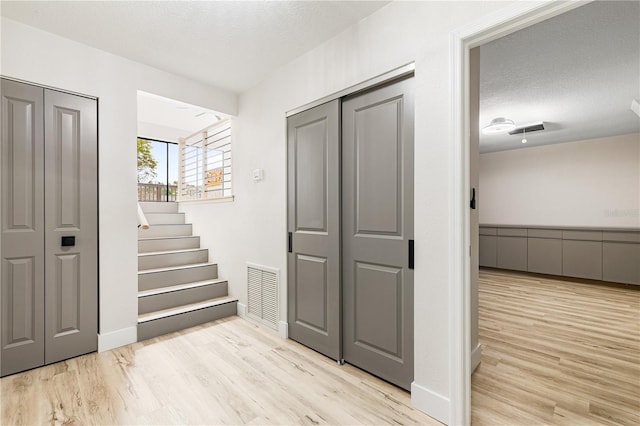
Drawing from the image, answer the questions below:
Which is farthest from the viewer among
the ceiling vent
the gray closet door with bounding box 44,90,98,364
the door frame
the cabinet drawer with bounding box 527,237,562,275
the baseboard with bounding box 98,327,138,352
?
the cabinet drawer with bounding box 527,237,562,275

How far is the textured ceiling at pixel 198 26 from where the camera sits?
213 centimetres

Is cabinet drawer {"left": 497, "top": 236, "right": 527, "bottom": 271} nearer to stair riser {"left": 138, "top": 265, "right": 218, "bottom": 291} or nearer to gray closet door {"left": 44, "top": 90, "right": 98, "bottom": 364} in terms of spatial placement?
stair riser {"left": 138, "top": 265, "right": 218, "bottom": 291}

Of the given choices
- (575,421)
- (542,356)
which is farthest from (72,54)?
(542,356)

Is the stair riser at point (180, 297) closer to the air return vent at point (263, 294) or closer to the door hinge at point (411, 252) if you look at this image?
the air return vent at point (263, 294)

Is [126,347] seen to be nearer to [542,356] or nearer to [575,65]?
[542,356]

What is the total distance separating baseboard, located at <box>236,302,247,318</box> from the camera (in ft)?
11.4

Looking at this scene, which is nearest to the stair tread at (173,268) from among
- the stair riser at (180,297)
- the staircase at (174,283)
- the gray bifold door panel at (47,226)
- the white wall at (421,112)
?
the staircase at (174,283)

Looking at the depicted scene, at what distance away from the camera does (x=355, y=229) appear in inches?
93.5

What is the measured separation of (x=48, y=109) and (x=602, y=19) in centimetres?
425

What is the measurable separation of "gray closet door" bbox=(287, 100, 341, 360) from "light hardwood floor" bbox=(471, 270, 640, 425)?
1202 mm

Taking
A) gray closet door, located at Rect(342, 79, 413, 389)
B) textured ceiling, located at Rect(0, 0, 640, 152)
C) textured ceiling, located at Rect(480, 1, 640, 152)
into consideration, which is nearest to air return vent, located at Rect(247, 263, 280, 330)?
gray closet door, located at Rect(342, 79, 413, 389)

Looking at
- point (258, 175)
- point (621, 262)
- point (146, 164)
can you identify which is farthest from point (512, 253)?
point (146, 164)

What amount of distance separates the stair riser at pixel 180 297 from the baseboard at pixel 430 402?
257 centimetres

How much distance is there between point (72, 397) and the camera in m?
2.00
